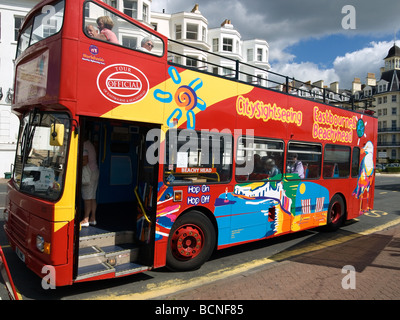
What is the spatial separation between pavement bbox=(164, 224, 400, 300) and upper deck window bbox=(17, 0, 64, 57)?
3.99 metres

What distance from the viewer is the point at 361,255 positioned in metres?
6.86

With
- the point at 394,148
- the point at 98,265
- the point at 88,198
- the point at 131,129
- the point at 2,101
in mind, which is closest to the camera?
the point at 98,265

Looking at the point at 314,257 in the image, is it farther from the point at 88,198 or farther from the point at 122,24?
the point at 122,24

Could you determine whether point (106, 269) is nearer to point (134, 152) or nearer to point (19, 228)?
point (19, 228)

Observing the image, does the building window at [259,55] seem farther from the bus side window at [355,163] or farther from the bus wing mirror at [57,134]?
the bus wing mirror at [57,134]

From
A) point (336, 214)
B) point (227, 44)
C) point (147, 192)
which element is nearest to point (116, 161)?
point (147, 192)

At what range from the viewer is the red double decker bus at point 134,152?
4238mm

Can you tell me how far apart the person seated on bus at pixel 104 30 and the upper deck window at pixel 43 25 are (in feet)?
1.35

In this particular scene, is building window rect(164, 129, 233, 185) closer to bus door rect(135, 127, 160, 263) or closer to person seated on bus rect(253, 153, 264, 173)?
bus door rect(135, 127, 160, 263)

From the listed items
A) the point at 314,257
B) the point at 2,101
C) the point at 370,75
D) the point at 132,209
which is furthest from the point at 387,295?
the point at 370,75

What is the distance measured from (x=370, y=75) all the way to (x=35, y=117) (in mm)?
90410

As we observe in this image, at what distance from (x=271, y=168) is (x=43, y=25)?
4880 mm

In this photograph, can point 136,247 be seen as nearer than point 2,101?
Yes

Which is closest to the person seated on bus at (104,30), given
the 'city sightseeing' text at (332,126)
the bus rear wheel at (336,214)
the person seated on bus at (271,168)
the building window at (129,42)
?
the building window at (129,42)
